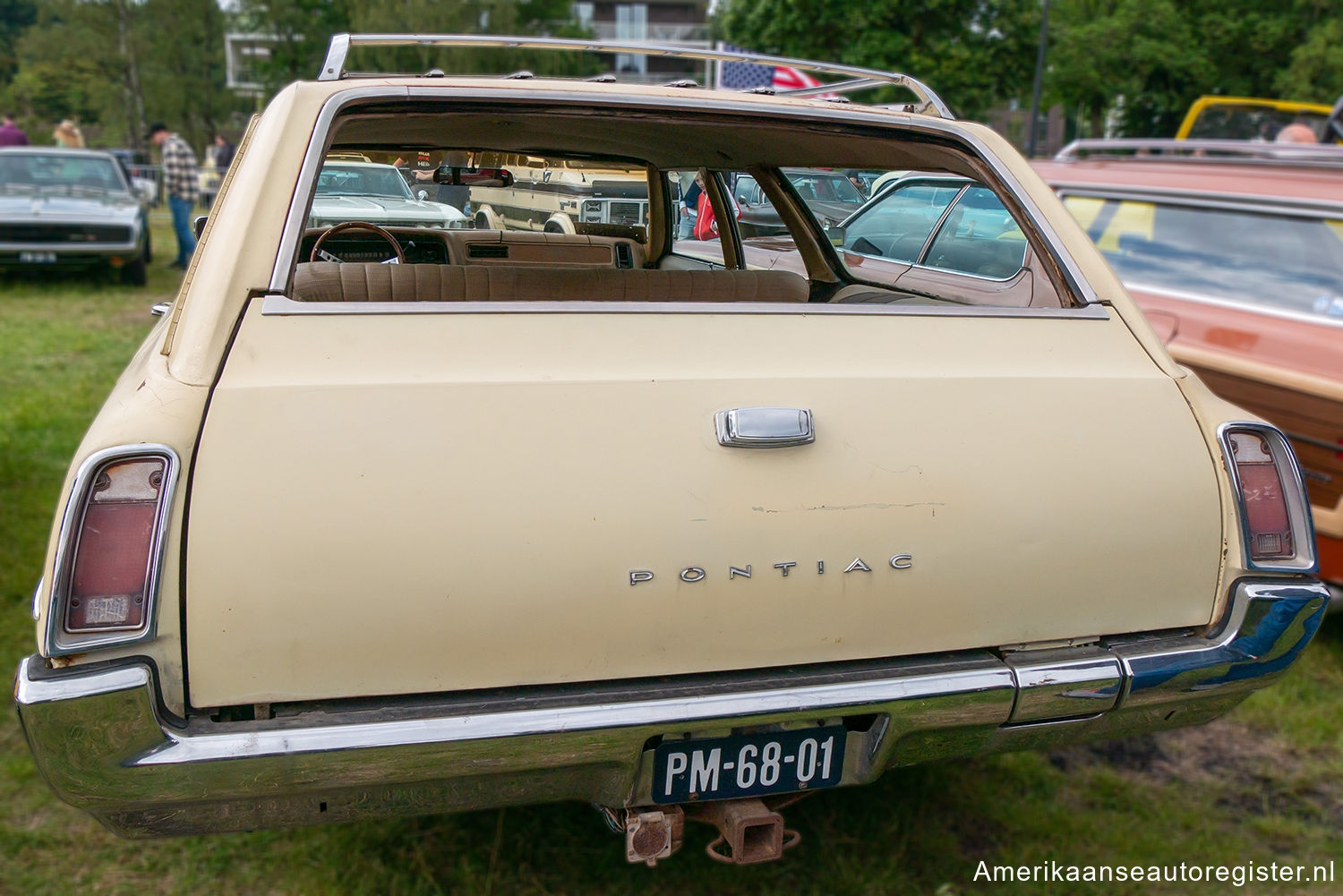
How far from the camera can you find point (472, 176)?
2.95 meters

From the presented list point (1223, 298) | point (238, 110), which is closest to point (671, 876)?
point (1223, 298)

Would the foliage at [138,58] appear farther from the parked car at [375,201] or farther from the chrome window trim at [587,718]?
the chrome window trim at [587,718]

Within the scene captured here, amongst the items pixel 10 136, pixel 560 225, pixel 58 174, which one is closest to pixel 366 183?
pixel 560 225

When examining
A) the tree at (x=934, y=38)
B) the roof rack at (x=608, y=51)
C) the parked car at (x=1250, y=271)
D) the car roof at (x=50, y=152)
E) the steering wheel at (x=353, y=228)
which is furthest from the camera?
the tree at (x=934, y=38)

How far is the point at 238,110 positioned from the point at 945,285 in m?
57.0

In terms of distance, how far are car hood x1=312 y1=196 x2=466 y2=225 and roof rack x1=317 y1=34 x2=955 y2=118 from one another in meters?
0.55

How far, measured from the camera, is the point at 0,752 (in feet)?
9.68

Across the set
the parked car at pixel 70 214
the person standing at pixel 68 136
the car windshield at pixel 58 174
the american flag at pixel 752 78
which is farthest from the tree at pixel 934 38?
the parked car at pixel 70 214

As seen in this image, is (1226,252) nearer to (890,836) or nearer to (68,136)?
(890,836)

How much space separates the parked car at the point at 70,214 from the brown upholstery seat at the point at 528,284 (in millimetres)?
9749

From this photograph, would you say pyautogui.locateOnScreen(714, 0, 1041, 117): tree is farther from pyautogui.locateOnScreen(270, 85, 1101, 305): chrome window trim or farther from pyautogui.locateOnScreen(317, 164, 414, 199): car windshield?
pyautogui.locateOnScreen(270, 85, 1101, 305): chrome window trim

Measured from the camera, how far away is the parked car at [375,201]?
9.73 feet

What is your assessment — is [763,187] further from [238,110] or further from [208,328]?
[238,110]

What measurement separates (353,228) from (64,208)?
9665 millimetres
